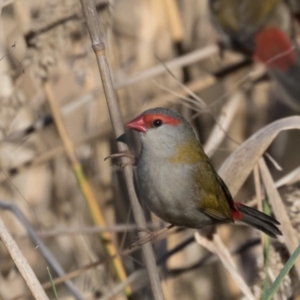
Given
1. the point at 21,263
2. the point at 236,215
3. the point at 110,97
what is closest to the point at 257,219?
the point at 236,215

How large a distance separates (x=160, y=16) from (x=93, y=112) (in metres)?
0.73

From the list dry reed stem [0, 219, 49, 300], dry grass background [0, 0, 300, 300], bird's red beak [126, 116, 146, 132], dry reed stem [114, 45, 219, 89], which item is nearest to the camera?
dry reed stem [0, 219, 49, 300]

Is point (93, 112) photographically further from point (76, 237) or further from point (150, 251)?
point (150, 251)

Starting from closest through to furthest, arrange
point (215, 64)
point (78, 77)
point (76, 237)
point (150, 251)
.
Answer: point (150, 251) < point (78, 77) < point (76, 237) < point (215, 64)

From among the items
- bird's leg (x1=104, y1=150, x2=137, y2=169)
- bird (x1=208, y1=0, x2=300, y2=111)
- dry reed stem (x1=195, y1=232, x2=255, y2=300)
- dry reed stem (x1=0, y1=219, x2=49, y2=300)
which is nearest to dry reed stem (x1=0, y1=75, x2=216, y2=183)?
bird (x1=208, y1=0, x2=300, y2=111)

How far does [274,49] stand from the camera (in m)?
3.53

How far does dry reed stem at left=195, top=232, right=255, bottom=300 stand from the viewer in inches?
71.7

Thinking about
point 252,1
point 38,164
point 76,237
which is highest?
point 252,1

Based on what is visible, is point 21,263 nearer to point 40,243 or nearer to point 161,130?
point 161,130

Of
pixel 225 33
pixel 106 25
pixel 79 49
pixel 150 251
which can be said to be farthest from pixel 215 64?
pixel 150 251

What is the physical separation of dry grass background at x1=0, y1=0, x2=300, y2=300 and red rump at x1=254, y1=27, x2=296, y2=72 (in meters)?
0.13

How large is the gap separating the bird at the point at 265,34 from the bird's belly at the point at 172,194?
173cm

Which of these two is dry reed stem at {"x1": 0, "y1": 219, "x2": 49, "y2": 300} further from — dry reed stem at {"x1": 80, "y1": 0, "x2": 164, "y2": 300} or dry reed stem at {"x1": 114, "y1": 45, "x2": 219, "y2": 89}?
dry reed stem at {"x1": 114, "y1": 45, "x2": 219, "y2": 89}

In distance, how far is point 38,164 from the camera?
2834 millimetres
